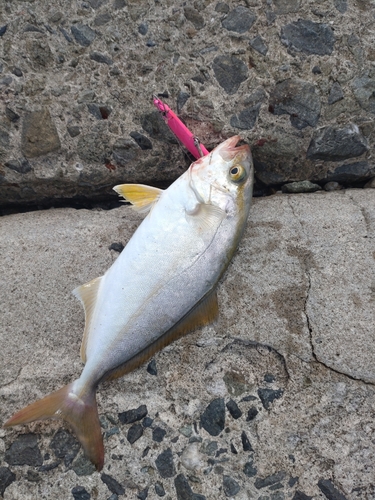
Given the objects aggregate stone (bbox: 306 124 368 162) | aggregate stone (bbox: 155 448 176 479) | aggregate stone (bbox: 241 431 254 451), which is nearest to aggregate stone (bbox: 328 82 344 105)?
aggregate stone (bbox: 306 124 368 162)

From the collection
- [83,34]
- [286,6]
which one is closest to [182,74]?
[83,34]

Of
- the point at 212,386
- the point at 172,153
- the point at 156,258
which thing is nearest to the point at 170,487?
the point at 212,386

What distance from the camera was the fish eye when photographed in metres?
2.29

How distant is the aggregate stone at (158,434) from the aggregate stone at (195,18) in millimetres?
2407

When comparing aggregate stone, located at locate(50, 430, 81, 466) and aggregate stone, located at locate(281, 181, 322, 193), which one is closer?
aggregate stone, located at locate(50, 430, 81, 466)

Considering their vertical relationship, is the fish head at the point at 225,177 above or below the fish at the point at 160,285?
above

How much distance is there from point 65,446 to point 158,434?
18.5 inches

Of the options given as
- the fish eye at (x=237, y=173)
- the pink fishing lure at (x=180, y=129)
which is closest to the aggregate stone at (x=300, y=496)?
the fish eye at (x=237, y=173)

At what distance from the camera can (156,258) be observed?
217 cm

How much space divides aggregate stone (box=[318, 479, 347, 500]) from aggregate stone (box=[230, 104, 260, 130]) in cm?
204

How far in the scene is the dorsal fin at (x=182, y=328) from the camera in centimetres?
217

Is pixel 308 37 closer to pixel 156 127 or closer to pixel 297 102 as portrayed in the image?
pixel 297 102

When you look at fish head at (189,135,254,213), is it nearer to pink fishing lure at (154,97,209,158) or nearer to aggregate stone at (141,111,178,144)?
pink fishing lure at (154,97,209,158)

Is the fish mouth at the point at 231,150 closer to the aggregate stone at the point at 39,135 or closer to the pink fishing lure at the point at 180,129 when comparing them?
the pink fishing lure at the point at 180,129
